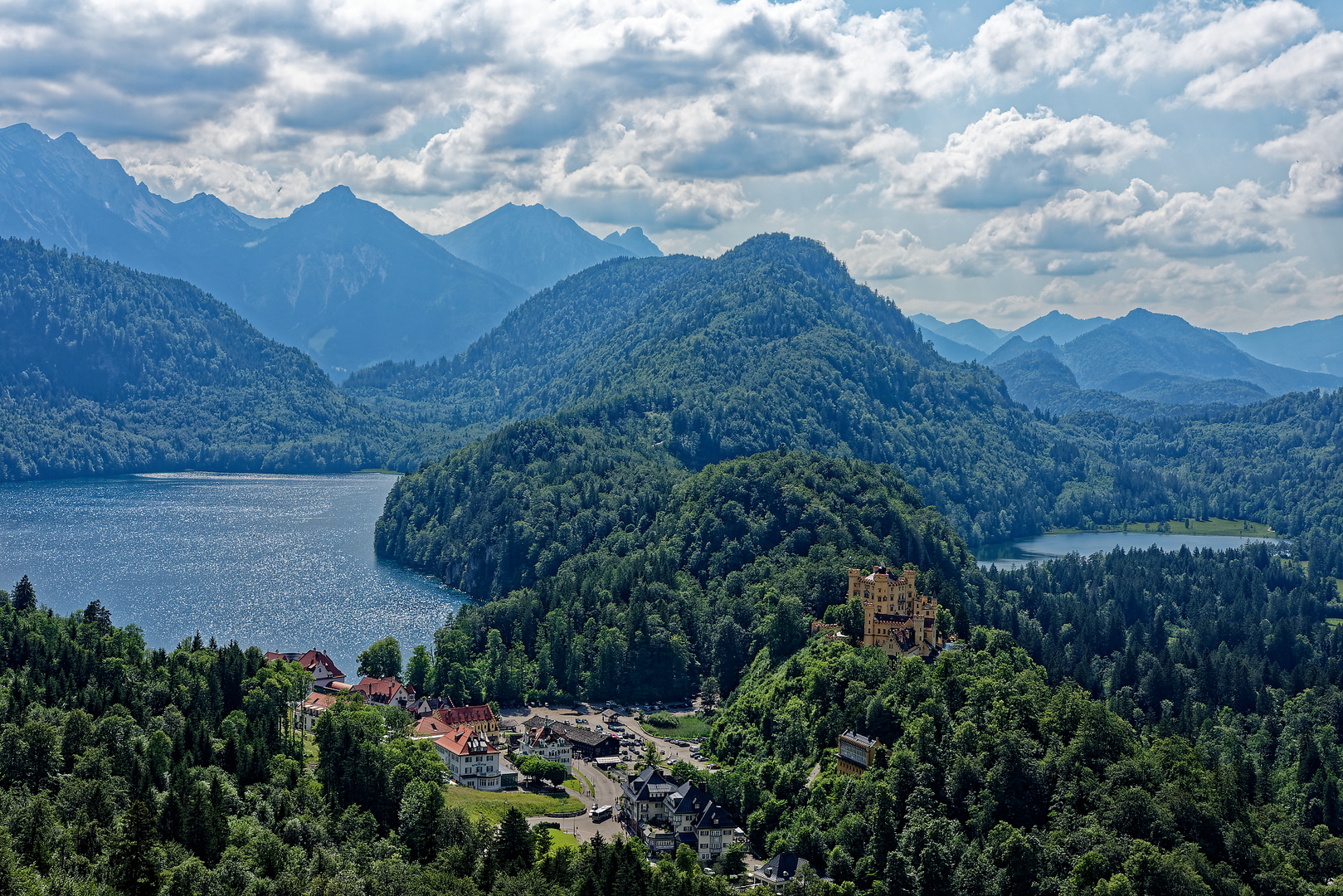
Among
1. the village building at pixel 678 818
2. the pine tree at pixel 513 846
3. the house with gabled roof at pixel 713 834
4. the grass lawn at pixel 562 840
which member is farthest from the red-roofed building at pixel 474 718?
the pine tree at pixel 513 846

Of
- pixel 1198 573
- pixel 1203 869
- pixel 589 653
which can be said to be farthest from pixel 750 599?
pixel 1198 573

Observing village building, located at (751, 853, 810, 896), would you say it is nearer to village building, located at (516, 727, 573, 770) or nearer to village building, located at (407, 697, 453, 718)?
village building, located at (516, 727, 573, 770)

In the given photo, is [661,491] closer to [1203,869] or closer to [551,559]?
[551,559]

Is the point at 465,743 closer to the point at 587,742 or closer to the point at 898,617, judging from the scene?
the point at 587,742

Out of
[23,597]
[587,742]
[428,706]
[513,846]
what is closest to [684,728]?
[587,742]

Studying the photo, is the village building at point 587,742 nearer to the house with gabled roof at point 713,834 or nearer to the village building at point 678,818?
the village building at point 678,818

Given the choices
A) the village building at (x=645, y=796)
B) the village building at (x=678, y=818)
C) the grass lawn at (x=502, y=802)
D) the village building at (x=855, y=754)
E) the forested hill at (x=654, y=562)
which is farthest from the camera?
the forested hill at (x=654, y=562)
